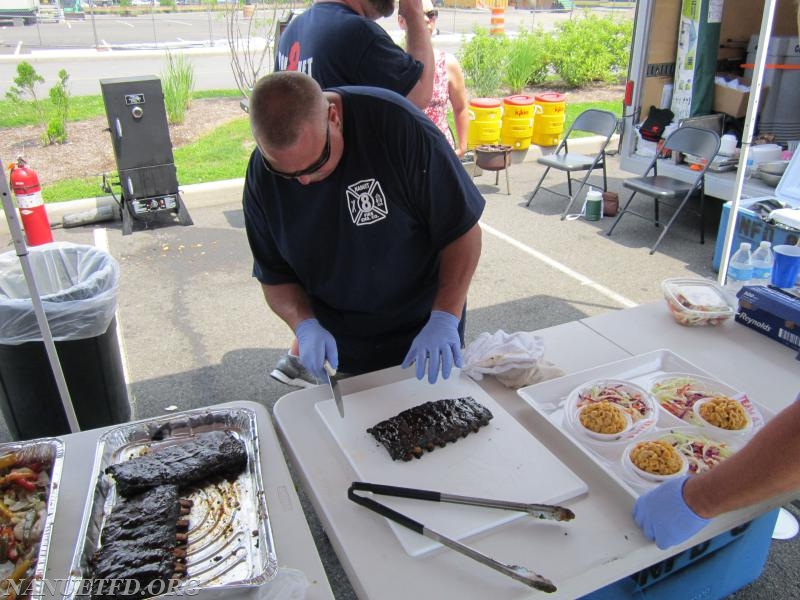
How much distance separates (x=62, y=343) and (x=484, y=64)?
339 inches

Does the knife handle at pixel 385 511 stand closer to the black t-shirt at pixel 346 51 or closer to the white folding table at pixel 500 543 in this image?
the white folding table at pixel 500 543

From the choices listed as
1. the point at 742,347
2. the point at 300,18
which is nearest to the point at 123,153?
the point at 300,18

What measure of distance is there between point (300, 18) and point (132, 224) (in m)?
3.86

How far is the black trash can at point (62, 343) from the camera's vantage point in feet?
9.45

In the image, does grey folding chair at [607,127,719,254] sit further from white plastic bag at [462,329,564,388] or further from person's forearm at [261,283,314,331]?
person's forearm at [261,283,314,331]

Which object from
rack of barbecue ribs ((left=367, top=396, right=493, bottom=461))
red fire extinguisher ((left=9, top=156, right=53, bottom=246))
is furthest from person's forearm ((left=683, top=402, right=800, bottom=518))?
red fire extinguisher ((left=9, top=156, right=53, bottom=246))

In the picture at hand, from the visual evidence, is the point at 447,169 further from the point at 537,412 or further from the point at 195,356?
the point at 195,356

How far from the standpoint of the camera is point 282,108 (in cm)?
160

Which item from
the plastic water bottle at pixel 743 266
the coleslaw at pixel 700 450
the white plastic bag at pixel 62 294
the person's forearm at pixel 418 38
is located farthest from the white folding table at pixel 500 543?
the person's forearm at pixel 418 38

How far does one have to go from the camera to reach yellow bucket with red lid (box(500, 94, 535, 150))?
25.7 feet

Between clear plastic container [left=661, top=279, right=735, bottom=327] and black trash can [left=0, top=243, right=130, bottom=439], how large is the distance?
8.10ft

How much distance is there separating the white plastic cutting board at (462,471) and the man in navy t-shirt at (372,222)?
266 mm

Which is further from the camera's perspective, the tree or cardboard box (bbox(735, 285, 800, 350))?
the tree

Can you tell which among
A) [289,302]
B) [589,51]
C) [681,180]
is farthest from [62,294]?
[589,51]
